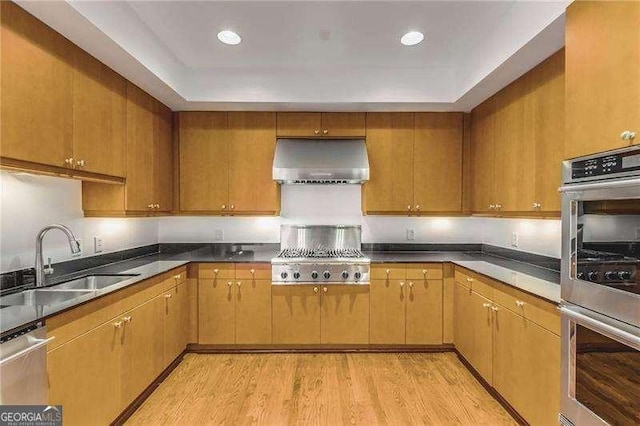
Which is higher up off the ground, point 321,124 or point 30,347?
point 321,124

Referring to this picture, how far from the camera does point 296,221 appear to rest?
391 centimetres

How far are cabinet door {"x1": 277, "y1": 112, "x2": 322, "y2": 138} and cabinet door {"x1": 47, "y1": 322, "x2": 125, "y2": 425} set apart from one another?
2.34 m

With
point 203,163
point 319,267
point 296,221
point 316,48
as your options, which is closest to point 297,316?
point 319,267

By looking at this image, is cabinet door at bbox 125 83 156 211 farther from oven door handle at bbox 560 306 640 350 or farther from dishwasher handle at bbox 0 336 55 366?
oven door handle at bbox 560 306 640 350

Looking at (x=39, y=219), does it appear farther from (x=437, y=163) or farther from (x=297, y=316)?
(x=437, y=163)

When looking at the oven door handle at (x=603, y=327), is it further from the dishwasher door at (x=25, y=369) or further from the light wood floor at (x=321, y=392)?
the dishwasher door at (x=25, y=369)

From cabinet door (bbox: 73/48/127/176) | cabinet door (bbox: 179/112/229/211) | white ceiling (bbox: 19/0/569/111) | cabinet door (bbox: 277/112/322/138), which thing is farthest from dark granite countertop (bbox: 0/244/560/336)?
white ceiling (bbox: 19/0/569/111)

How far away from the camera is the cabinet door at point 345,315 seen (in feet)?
10.9

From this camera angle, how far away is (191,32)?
263cm

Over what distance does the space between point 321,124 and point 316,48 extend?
840 millimetres

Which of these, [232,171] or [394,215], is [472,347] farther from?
[232,171]

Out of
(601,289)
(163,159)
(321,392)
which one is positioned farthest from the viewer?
(163,159)

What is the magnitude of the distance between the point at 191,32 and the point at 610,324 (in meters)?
3.11

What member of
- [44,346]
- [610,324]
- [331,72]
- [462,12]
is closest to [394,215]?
[331,72]
